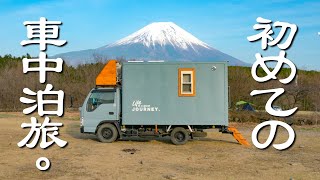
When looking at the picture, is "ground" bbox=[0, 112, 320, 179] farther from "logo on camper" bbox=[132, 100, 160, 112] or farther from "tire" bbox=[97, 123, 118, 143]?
"logo on camper" bbox=[132, 100, 160, 112]

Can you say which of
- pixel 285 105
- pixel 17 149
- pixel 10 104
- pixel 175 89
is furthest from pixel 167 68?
pixel 10 104

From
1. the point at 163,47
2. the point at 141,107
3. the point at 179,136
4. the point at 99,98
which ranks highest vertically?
the point at 163,47

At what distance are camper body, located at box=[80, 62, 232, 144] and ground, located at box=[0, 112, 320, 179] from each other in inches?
25.8

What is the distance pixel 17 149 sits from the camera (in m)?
14.9

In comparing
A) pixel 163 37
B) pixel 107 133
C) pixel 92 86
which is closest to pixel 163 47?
pixel 163 37

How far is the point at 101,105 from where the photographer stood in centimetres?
1642

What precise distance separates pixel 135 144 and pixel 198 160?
13.6 feet

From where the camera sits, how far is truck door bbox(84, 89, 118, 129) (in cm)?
1644

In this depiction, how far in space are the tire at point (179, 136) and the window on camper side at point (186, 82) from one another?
4.69ft

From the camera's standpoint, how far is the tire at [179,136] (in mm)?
16297

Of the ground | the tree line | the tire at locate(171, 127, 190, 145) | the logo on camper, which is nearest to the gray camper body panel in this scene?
the logo on camper

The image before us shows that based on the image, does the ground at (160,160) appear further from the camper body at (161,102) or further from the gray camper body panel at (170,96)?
the gray camper body panel at (170,96)

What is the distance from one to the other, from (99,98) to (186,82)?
3.52 meters

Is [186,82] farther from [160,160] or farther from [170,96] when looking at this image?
[160,160]
